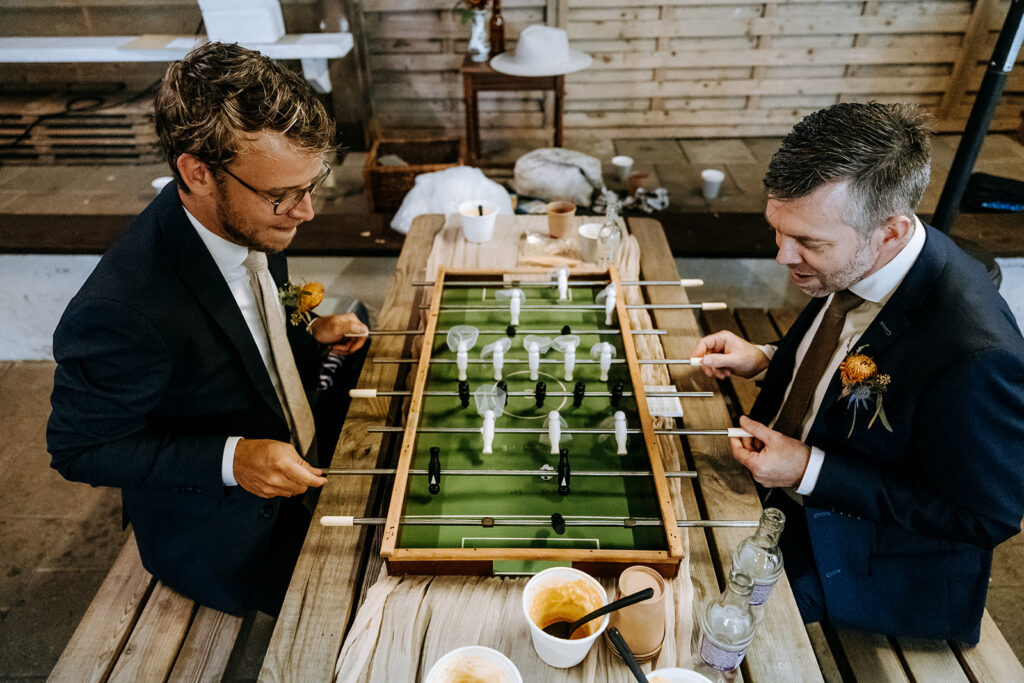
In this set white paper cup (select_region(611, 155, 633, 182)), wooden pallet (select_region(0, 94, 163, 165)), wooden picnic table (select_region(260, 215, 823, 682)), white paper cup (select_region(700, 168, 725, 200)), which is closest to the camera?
wooden picnic table (select_region(260, 215, 823, 682))

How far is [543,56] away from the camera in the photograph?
3.99 m

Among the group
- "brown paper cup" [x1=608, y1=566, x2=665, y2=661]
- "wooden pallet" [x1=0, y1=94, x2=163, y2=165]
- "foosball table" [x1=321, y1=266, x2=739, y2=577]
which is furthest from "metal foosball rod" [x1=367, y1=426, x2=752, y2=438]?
"wooden pallet" [x1=0, y1=94, x2=163, y2=165]

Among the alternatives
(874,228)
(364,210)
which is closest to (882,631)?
(874,228)

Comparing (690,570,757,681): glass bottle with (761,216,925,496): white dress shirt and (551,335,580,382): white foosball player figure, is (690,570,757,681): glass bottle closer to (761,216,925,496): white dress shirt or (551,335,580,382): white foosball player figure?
(761,216,925,496): white dress shirt

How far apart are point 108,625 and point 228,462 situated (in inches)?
24.1

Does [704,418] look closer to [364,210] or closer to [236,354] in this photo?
[236,354]

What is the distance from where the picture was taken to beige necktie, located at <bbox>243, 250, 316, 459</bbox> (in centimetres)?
218

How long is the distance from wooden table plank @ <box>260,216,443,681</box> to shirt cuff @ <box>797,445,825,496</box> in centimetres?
128

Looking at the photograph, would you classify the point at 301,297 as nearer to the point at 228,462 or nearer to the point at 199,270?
the point at 199,270

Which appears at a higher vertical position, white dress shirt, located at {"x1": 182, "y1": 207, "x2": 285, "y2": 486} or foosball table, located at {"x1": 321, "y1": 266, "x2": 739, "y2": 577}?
white dress shirt, located at {"x1": 182, "y1": 207, "x2": 285, "y2": 486}

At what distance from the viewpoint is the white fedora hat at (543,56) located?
3.94 m

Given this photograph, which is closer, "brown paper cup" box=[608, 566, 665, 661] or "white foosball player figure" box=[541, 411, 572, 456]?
"brown paper cup" box=[608, 566, 665, 661]

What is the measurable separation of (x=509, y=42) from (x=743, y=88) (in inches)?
86.0

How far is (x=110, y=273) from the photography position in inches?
71.5
